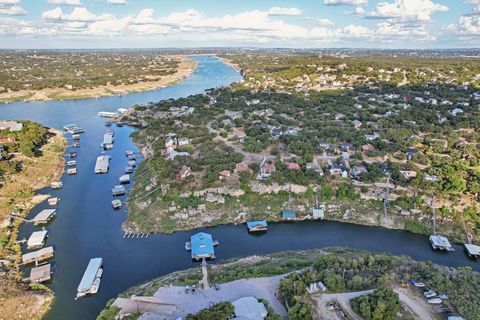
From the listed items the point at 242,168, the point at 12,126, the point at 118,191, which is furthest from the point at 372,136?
the point at 12,126

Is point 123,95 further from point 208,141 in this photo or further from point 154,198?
point 154,198

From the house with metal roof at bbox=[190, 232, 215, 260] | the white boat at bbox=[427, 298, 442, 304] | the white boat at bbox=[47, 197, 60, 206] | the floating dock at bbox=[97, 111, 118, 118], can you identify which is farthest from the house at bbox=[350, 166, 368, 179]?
the floating dock at bbox=[97, 111, 118, 118]

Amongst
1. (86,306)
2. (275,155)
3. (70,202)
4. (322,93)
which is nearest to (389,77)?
(322,93)

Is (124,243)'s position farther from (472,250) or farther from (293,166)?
(472,250)

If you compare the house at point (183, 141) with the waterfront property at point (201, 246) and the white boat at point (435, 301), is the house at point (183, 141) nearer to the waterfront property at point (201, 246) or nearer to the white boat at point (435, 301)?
the waterfront property at point (201, 246)

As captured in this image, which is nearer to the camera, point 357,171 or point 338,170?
point 357,171

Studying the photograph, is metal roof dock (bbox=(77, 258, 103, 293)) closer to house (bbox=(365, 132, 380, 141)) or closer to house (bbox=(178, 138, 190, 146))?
house (bbox=(178, 138, 190, 146))

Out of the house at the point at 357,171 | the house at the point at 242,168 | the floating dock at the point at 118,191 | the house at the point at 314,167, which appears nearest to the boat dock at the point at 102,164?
the floating dock at the point at 118,191
